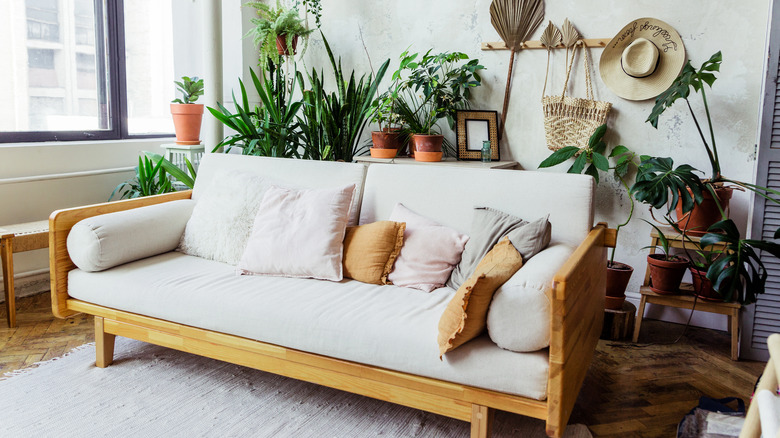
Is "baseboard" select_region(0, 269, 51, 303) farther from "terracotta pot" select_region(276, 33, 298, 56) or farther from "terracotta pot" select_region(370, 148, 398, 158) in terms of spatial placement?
"terracotta pot" select_region(370, 148, 398, 158)

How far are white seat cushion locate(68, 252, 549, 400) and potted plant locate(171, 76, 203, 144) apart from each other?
5.46ft

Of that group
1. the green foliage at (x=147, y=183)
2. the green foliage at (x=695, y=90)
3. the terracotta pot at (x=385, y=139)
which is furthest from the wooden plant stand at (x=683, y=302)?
the green foliage at (x=147, y=183)


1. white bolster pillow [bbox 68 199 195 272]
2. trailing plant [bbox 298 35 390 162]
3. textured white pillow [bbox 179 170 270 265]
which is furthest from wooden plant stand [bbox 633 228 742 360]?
white bolster pillow [bbox 68 199 195 272]

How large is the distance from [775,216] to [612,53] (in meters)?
1.16

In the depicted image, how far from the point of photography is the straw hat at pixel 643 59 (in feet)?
10.1

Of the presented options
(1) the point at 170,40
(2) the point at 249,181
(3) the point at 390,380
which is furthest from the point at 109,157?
(3) the point at 390,380

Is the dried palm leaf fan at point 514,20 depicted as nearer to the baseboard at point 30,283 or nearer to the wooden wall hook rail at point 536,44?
the wooden wall hook rail at point 536,44

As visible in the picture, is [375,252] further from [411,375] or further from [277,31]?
[277,31]

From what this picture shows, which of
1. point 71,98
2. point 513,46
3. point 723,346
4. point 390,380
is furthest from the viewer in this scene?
point 71,98

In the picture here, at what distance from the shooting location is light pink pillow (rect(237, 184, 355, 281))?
2371 mm

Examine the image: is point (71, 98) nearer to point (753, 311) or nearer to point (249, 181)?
point (249, 181)

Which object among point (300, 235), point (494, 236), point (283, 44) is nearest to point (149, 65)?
point (283, 44)

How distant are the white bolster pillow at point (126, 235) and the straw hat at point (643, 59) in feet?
7.63

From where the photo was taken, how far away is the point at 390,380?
1888mm
